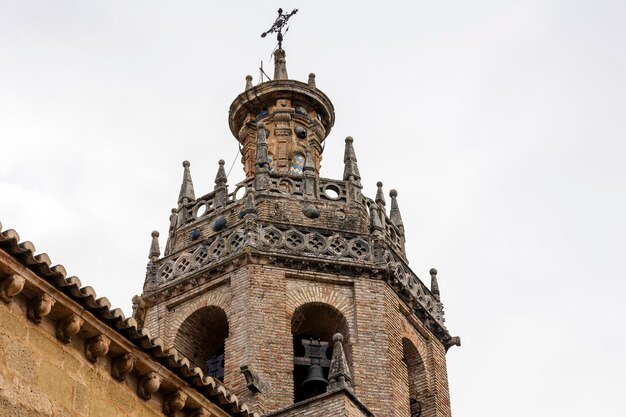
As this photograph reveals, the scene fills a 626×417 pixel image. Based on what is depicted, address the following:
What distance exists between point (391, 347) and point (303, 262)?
7.08 ft

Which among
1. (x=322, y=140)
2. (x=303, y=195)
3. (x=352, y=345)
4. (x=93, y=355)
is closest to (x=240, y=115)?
(x=322, y=140)

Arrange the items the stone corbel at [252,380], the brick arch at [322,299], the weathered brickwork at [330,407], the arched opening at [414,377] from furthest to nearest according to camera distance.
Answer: the arched opening at [414,377] < the brick arch at [322,299] < the stone corbel at [252,380] < the weathered brickwork at [330,407]

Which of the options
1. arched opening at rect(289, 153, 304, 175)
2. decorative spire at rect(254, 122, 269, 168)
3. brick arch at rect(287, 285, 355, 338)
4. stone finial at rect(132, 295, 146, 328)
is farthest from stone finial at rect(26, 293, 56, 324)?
arched opening at rect(289, 153, 304, 175)

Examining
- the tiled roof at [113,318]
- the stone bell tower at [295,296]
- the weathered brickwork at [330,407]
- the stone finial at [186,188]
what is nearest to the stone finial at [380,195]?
the stone bell tower at [295,296]

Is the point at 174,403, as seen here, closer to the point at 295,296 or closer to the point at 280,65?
the point at 295,296

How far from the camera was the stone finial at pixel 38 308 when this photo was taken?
12312mm

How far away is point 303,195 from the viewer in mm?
25234

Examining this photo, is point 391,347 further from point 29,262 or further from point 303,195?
point 29,262

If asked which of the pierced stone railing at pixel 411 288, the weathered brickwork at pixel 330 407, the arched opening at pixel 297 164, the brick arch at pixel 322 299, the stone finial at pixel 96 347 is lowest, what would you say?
the stone finial at pixel 96 347

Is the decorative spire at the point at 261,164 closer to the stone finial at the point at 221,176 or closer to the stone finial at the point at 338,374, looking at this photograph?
the stone finial at the point at 221,176

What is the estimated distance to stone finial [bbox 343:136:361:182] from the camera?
85.7 ft

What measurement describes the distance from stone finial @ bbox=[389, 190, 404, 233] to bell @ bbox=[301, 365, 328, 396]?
4.62m

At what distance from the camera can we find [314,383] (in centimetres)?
2238

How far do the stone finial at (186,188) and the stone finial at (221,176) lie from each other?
0.60 metres
